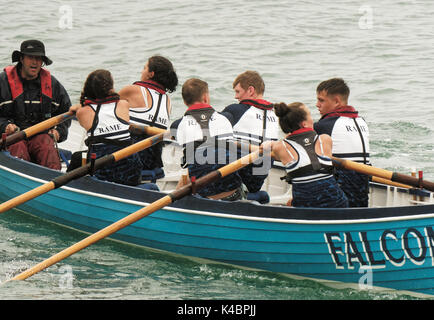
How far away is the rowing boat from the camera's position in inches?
276

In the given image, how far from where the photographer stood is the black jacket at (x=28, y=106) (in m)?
9.49

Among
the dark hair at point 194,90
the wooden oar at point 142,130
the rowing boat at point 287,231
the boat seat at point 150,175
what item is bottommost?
the rowing boat at point 287,231

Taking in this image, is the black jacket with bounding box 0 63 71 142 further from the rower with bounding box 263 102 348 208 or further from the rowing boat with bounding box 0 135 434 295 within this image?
the rower with bounding box 263 102 348 208

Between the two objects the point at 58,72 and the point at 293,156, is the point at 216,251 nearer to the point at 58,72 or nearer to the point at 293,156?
the point at 293,156

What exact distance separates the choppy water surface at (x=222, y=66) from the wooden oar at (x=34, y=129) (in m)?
1.06

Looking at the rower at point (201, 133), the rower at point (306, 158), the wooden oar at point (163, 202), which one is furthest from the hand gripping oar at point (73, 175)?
the rower at point (306, 158)

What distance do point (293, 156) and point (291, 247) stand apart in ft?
3.02

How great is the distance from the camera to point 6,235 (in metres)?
9.01

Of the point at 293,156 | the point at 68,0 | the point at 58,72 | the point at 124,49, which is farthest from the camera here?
the point at 68,0

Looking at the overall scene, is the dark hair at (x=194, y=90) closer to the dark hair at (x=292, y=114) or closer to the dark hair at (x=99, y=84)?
the dark hair at (x=99, y=84)

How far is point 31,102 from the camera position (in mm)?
9609

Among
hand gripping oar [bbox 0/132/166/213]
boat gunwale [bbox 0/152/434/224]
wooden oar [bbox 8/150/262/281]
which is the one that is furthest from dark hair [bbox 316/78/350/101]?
hand gripping oar [bbox 0/132/166/213]

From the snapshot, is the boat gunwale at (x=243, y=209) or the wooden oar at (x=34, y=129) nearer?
the boat gunwale at (x=243, y=209)

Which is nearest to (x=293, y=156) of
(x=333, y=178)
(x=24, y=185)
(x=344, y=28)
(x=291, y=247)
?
(x=333, y=178)
